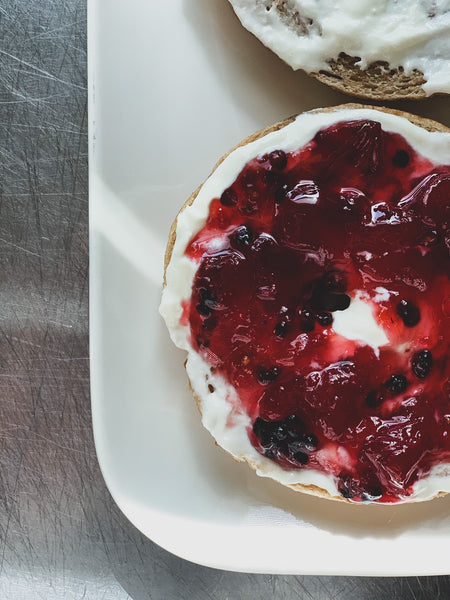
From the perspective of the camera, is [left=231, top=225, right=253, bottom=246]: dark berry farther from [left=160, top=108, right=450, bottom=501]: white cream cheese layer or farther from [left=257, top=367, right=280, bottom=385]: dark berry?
[left=257, top=367, right=280, bottom=385]: dark berry

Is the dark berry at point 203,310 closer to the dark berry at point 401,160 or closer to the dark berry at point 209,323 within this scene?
the dark berry at point 209,323

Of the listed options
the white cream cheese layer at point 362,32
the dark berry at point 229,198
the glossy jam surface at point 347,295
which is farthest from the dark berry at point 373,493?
the white cream cheese layer at point 362,32

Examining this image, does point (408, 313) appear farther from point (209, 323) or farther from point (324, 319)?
point (209, 323)

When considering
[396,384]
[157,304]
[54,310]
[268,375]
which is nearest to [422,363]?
[396,384]

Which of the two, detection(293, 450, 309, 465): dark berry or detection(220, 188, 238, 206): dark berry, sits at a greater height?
detection(220, 188, 238, 206): dark berry

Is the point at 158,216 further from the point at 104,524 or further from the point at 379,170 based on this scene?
the point at 104,524

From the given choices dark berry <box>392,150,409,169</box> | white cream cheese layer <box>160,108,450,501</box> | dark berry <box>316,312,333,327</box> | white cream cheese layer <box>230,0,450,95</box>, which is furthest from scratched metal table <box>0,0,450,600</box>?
dark berry <box>392,150,409,169</box>
